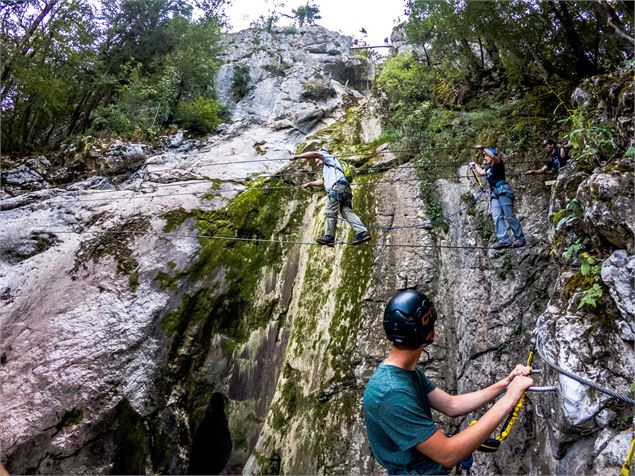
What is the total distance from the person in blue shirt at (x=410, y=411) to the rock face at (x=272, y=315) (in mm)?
2652

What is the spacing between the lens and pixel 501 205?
702 centimetres

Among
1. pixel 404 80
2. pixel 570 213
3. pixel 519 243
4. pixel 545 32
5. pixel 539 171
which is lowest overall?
pixel 519 243

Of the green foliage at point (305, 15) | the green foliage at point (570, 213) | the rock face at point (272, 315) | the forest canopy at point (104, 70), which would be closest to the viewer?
the rock face at point (272, 315)

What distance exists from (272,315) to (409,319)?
8.91 m

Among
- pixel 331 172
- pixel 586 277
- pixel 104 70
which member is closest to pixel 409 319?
pixel 586 277

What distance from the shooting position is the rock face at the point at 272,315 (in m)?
4.92

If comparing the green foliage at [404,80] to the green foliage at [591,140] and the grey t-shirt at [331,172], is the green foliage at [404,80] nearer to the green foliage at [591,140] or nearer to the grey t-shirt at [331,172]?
the grey t-shirt at [331,172]

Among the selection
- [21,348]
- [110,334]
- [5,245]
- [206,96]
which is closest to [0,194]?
[5,245]

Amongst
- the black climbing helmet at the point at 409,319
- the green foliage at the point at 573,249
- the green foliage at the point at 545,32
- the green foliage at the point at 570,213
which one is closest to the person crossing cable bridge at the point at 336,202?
the green foliage at the point at 570,213

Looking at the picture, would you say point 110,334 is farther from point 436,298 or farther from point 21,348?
point 436,298

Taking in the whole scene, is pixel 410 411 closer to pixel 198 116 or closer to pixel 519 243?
pixel 519 243

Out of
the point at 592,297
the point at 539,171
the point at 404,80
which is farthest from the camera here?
the point at 404,80

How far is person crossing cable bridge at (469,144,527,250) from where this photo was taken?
22.7 feet

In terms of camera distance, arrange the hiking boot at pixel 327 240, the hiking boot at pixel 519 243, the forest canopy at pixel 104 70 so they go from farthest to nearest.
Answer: the forest canopy at pixel 104 70
the hiking boot at pixel 327 240
the hiking boot at pixel 519 243
